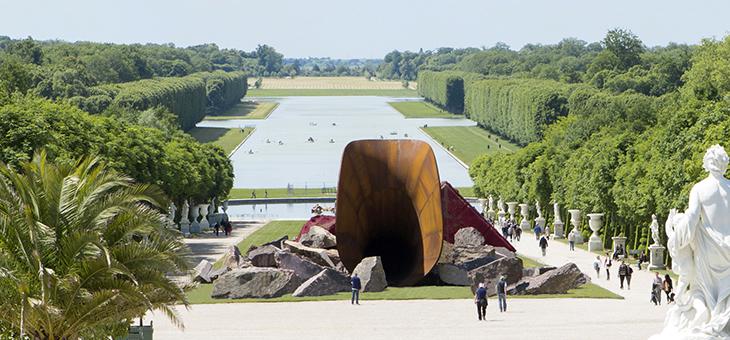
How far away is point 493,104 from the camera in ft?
532

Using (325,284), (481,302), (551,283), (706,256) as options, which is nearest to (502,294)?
(481,302)

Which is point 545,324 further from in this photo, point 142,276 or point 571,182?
point 571,182

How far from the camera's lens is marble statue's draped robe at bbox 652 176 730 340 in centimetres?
1803

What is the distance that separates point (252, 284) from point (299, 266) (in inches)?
101

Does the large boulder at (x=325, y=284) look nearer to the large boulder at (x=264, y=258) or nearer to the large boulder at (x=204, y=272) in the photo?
the large boulder at (x=264, y=258)

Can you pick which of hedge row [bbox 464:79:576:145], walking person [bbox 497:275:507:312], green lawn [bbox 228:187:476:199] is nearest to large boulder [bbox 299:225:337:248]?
walking person [bbox 497:275:507:312]

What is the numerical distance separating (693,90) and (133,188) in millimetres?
80292

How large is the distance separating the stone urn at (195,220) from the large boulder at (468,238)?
90.5 ft

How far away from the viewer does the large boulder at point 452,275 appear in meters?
44.1

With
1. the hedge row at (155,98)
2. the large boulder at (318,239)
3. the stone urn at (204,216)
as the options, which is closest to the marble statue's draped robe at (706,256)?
the large boulder at (318,239)

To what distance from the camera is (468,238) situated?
4988cm

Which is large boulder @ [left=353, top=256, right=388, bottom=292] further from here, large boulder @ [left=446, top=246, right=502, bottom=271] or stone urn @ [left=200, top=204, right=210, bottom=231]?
stone urn @ [left=200, top=204, right=210, bottom=231]

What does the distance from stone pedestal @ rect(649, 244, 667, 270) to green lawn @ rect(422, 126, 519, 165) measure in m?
65.2

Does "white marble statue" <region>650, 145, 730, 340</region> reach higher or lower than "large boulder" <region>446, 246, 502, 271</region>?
higher
